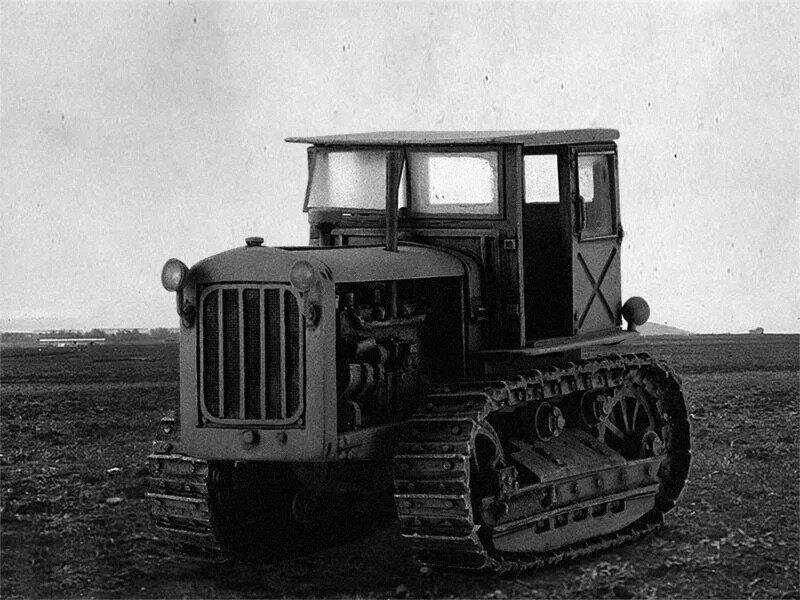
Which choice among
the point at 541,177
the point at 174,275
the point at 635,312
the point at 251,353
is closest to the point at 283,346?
the point at 251,353

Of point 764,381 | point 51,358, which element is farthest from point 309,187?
point 51,358

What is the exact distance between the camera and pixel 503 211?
12.6 metres

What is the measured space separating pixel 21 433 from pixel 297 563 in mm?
8647

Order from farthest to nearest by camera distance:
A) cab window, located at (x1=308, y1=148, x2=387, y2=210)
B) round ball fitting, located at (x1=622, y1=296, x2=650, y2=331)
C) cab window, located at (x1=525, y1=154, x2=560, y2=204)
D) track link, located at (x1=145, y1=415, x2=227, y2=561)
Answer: round ball fitting, located at (x1=622, y1=296, x2=650, y2=331) < cab window, located at (x1=525, y1=154, x2=560, y2=204) < cab window, located at (x1=308, y1=148, x2=387, y2=210) < track link, located at (x1=145, y1=415, x2=227, y2=561)

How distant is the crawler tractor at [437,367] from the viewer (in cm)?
1092

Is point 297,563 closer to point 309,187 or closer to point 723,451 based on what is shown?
point 309,187

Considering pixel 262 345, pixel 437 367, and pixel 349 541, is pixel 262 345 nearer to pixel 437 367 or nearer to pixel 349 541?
pixel 437 367

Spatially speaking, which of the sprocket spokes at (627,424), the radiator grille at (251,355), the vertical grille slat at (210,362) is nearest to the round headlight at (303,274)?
the radiator grille at (251,355)

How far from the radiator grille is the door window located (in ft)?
12.0

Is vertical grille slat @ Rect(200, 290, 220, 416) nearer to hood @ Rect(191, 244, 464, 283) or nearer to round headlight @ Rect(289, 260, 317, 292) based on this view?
hood @ Rect(191, 244, 464, 283)

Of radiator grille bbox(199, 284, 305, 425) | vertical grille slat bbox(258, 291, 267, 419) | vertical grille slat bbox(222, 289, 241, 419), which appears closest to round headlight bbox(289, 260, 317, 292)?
radiator grille bbox(199, 284, 305, 425)

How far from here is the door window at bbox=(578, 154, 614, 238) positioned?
13.6m

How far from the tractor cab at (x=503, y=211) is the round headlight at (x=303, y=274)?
5.06 ft

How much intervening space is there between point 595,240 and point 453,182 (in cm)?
178
